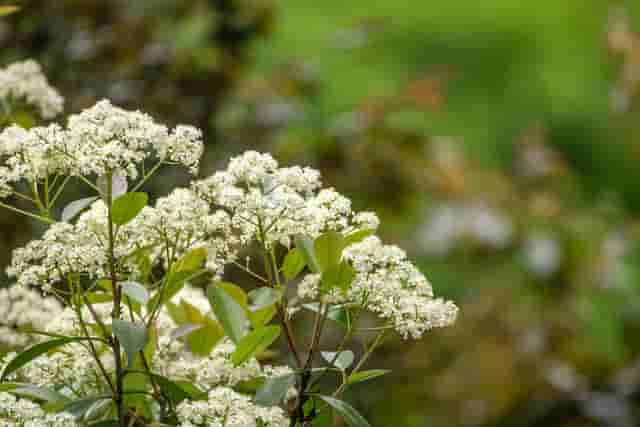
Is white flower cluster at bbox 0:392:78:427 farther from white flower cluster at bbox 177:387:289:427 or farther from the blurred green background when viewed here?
the blurred green background

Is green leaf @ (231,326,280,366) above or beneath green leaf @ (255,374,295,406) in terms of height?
above

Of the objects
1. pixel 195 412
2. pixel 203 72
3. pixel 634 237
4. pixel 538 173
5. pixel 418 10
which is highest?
pixel 418 10

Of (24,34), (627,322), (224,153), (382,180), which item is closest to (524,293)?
(627,322)

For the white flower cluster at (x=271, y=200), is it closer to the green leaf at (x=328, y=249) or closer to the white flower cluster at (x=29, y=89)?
the green leaf at (x=328, y=249)

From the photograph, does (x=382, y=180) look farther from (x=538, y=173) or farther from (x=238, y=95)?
(x=538, y=173)

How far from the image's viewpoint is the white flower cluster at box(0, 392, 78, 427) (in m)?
0.43

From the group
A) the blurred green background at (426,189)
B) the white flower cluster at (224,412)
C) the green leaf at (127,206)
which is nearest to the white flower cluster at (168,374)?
the white flower cluster at (224,412)

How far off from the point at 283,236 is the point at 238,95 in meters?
1.42

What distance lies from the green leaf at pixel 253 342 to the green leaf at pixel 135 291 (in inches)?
2.4

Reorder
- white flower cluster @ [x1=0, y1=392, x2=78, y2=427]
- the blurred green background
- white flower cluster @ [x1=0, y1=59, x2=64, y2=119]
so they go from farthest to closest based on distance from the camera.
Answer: the blurred green background → white flower cluster @ [x1=0, y1=59, x2=64, y2=119] → white flower cluster @ [x1=0, y1=392, x2=78, y2=427]

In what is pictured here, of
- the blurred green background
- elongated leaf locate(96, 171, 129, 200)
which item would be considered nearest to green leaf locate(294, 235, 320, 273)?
elongated leaf locate(96, 171, 129, 200)

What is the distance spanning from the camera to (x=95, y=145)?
1.48 ft

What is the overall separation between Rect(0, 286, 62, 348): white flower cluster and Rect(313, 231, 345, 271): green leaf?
245 mm

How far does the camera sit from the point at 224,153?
168cm
